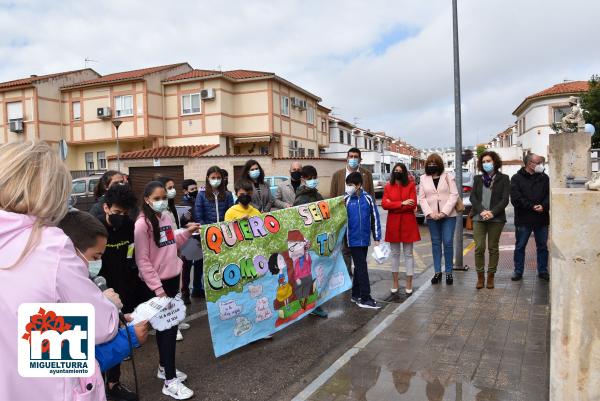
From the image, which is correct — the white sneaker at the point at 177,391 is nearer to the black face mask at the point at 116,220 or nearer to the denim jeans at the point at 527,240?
the black face mask at the point at 116,220

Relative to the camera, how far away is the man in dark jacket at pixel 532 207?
7.13 meters

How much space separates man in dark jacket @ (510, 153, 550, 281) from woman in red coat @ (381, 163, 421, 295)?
179 cm

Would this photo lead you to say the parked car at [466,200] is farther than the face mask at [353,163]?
Yes

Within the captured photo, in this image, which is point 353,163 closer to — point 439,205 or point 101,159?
point 439,205

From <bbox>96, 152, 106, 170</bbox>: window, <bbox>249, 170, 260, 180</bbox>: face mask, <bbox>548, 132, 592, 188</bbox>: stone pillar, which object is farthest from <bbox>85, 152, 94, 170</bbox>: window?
<bbox>548, 132, 592, 188</bbox>: stone pillar

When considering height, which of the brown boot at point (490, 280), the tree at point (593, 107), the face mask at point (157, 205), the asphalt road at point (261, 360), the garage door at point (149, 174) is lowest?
the asphalt road at point (261, 360)

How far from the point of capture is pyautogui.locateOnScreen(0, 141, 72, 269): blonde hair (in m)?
1.62

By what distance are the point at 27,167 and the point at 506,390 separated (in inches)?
145

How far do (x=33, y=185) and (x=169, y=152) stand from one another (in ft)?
87.4

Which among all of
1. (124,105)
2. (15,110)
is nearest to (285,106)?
(124,105)

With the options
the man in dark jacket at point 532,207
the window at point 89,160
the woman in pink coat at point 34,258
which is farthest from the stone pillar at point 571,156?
the window at point 89,160

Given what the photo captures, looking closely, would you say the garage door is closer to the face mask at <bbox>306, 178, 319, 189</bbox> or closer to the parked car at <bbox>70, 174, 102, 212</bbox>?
the parked car at <bbox>70, 174, 102, 212</bbox>

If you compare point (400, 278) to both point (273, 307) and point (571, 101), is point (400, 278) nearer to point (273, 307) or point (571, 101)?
point (273, 307)

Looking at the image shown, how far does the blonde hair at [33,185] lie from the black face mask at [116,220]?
6.85 ft
